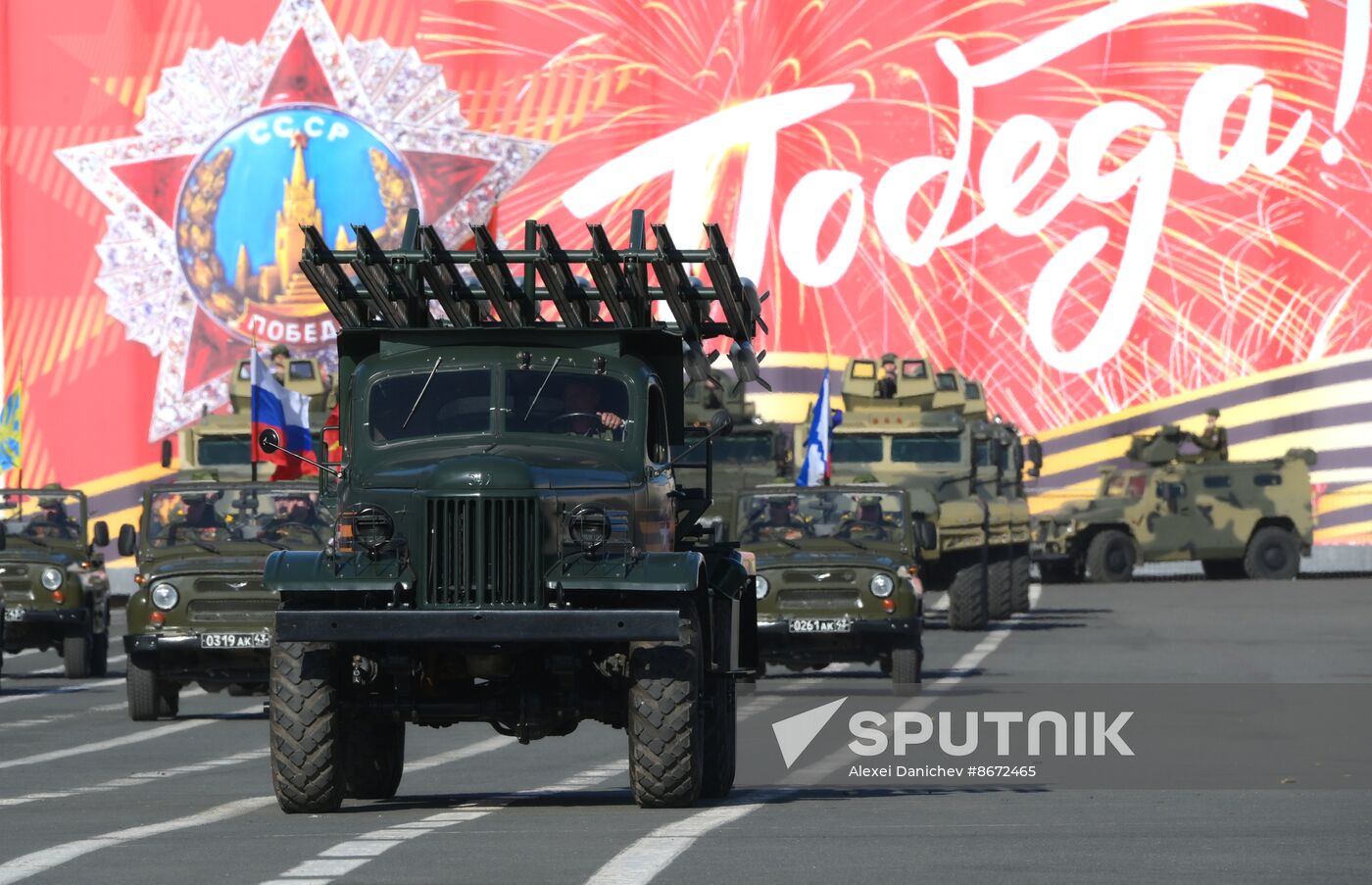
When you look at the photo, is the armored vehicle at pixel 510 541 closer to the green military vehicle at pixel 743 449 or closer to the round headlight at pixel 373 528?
the round headlight at pixel 373 528

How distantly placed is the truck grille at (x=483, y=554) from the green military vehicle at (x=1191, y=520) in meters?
37.7

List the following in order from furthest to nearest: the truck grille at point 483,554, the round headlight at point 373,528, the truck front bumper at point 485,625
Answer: the round headlight at point 373,528
the truck grille at point 483,554
the truck front bumper at point 485,625

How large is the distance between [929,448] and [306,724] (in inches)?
1010

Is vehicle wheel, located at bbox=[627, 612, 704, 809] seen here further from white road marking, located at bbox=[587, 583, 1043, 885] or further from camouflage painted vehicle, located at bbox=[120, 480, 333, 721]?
camouflage painted vehicle, located at bbox=[120, 480, 333, 721]

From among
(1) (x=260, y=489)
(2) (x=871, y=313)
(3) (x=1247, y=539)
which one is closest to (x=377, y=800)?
(1) (x=260, y=489)

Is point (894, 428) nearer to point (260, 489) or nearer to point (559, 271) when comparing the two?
point (260, 489)

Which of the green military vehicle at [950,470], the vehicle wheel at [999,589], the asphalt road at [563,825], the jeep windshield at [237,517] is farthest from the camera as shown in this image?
the vehicle wheel at [999,589]

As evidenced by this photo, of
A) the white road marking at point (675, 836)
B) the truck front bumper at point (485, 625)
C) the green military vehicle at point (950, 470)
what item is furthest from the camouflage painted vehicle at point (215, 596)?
the green military vehicle at point (950, 470)

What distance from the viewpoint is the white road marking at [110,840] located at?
11.3 metres

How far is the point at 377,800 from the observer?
15289mm

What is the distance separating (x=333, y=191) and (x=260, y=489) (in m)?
34.9

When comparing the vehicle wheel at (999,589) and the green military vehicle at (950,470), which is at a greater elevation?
the green military vehicle at (950,470)

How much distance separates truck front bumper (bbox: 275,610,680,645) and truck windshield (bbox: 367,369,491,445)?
161cm

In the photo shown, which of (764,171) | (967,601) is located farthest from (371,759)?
(764,171)
